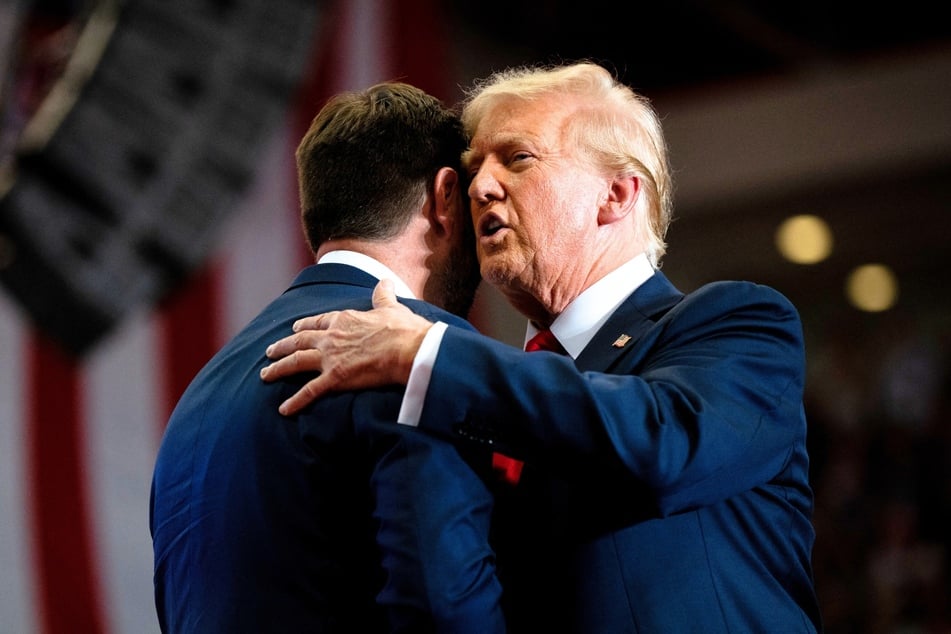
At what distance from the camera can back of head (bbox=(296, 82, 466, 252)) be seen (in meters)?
1.57

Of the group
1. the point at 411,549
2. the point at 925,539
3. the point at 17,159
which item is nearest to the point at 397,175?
the point at 411,549

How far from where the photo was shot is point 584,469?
1.36 m

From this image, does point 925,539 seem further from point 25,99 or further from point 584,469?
point 584,469

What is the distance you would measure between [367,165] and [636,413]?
1.57ft

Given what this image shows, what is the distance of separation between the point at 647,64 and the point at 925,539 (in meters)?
2.58

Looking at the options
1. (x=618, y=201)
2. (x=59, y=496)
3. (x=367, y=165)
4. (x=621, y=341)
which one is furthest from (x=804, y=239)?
(x=367, y=165)

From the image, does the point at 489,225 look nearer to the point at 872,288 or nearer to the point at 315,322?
the point at 315,322

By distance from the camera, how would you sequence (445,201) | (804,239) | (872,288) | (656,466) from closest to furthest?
(656,466)
(445,201)
(804,239)
(872,288)

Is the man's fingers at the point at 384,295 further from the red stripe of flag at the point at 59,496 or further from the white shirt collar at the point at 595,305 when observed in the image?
the red stripe of flag at the point at 59,496

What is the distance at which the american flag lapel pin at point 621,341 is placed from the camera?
1606mm

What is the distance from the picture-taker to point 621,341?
5.29 feet

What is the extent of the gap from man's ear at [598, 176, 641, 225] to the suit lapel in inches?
5.7

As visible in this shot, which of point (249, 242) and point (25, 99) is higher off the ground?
point (25, 99)

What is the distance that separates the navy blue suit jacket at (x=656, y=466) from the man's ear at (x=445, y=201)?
0.26 metres
